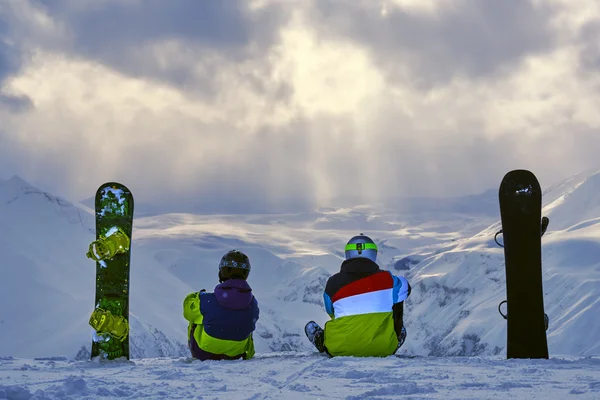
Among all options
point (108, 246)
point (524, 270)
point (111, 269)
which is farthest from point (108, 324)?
point (524, 270)

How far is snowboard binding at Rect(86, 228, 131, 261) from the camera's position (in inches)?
492

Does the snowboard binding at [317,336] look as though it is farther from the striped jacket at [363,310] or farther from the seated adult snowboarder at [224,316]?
the seated adult snowboarder at [224,316]

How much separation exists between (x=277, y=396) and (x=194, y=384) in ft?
4.04

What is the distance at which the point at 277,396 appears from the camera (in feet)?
25.1

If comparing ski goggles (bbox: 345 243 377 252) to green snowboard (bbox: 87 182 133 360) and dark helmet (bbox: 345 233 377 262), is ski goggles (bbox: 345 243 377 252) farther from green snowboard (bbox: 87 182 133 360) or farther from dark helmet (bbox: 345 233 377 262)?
green snowboard (bbox: 87 182 133 360)

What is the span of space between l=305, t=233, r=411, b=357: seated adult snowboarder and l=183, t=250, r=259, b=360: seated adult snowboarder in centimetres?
124

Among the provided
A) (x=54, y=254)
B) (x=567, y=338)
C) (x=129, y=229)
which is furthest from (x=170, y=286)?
(x=129, y=229)

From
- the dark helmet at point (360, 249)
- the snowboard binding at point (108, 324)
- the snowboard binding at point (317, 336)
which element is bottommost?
the snowboard binding at point (317, 336)

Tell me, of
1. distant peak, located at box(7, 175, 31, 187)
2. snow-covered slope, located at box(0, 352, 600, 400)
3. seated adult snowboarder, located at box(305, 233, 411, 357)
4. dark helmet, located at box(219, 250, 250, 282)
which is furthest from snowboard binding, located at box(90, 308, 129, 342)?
distant peak, located at box(7, 175, 31, 187)

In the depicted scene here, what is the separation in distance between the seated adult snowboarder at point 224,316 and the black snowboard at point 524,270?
156 inches

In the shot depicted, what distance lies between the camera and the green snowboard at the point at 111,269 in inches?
492

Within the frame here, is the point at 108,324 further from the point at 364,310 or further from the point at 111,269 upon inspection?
the point at 364,310

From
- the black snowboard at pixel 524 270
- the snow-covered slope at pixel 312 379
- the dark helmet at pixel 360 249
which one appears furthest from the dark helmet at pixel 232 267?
the black snowboard at pixel 524 270

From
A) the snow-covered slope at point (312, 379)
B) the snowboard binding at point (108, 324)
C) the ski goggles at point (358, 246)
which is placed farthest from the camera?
the snowboard binding at point (108, 324)
